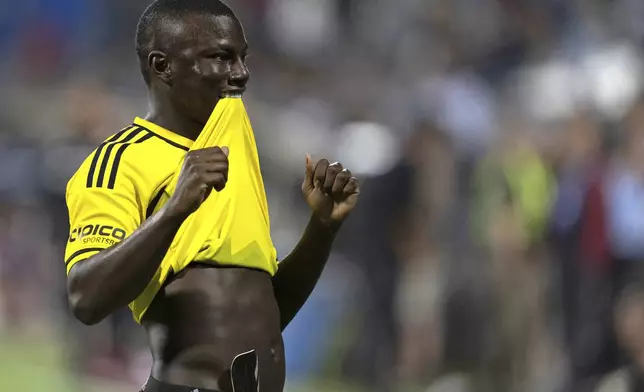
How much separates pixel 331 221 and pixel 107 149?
0.48 m

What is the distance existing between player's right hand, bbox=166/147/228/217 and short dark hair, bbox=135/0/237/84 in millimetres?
324

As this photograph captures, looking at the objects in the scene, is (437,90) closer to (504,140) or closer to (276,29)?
(504,140)

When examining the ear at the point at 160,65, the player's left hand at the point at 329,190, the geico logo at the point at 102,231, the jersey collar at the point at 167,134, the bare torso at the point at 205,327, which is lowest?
the bare torso at the point at 205,327

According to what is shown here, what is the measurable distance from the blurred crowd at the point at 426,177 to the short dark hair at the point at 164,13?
3.04 meters

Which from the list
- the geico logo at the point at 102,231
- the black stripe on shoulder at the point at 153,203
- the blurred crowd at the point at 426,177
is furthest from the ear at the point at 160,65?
the blurred crowd at the point at 426,177

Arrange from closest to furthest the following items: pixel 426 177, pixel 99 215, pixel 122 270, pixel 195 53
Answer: pixel 122 270 → pixel 99 215 → pixel 195 53 → pixel 426 177


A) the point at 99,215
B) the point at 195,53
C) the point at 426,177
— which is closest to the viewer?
the point at 99,215

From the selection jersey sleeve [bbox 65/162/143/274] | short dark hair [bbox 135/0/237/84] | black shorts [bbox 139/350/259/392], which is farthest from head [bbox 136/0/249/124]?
black shorts [bbox 139/350/259/392]

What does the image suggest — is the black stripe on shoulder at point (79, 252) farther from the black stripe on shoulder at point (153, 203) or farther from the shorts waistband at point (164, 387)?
the shorts waistband at point (164, 387)

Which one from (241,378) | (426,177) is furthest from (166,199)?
(426,177)

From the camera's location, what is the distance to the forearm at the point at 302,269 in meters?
2.21

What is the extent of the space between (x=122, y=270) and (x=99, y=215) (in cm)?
15

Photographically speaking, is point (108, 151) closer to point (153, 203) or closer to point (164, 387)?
point (153, 203)

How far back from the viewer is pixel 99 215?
1892mm
